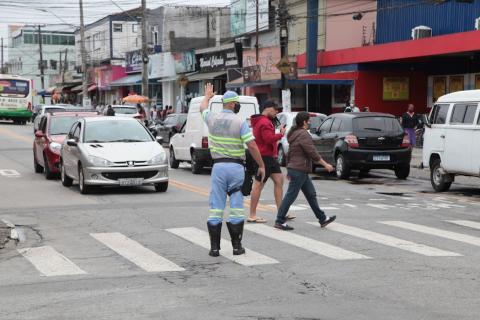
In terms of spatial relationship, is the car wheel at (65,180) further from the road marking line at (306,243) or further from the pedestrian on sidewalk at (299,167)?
the pedestrian on sidewalk at (299,167)

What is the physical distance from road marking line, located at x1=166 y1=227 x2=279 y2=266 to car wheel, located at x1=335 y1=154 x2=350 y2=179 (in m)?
8.74

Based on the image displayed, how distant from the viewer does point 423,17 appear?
32.5 m

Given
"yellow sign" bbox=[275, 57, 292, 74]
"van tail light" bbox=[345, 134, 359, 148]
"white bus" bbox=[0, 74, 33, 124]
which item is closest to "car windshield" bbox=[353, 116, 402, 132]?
"van tail light" bbox=[345, 134, 359, 148]

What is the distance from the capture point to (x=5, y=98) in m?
54.2

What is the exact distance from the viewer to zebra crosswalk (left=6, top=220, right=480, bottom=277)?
8.55 meters

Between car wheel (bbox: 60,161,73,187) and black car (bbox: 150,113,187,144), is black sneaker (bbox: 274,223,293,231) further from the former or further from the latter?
black car (bbox: 150,113,187,144)

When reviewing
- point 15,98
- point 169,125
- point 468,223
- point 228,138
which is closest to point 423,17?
point 169,125

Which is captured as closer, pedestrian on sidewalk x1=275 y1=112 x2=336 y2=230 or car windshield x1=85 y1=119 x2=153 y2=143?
pedestrian on sidewalk x1=275 y1=112 x2=336 y2=230

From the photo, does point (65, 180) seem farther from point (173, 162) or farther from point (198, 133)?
point (173, 162)

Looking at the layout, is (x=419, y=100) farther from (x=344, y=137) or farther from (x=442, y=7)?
(x=344, y=137)

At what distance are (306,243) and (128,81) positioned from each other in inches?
2154

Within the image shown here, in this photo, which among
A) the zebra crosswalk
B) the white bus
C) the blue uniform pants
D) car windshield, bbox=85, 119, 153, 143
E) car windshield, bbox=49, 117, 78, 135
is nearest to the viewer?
the zebra crosswalk

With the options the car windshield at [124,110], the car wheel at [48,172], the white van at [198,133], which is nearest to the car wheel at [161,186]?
the white van at [198,133]

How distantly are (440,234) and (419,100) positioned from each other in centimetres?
2540
